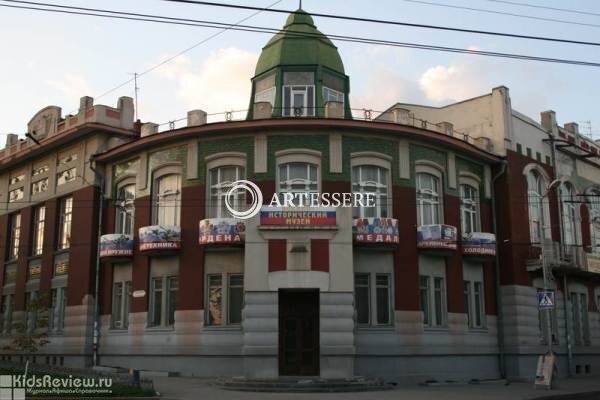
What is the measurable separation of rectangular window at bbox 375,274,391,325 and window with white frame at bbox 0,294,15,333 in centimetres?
2025

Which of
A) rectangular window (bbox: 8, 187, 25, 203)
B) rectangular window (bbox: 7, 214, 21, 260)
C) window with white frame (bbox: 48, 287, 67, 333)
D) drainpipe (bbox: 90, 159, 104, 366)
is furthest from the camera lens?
rectangular window (bbox: 8, 187, 25, 203)

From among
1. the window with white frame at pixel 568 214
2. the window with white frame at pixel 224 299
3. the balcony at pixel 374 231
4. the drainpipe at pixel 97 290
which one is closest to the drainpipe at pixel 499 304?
the window with white frame at pixel 568 214

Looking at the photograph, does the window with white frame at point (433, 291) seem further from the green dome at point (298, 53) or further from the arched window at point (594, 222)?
the arched window at point (594, 222)

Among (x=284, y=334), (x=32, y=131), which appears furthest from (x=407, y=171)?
(x=32, y=131)

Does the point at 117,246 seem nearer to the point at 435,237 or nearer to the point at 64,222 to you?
the point at 64,222

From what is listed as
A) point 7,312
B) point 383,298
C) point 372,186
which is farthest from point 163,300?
point 7,312

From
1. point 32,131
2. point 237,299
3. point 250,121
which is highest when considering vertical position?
point 32,131

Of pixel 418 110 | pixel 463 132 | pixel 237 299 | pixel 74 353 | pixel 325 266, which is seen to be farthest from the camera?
pixel 418 110

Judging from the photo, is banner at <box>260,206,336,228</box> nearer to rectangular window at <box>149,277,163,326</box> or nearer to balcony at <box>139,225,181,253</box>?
balcony at <box>139,225,181,253</box>

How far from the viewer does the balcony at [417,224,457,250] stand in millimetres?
26641

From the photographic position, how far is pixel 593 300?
1385 inches

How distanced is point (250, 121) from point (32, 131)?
55.5ft

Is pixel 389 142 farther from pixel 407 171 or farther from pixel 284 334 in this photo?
pixel 284 334

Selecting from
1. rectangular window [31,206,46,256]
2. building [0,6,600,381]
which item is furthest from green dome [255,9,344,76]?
rectangular window [31,206,46,256]
